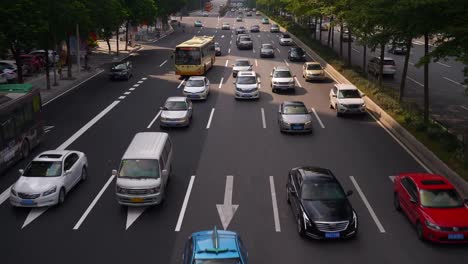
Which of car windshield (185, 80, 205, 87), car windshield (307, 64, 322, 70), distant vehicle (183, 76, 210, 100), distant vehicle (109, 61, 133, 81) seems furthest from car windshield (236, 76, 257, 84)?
distant vehicle (109, 61, 133, 81)

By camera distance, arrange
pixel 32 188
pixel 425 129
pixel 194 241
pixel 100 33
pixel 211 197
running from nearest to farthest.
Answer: pixel 194 241 < pixel 32 188 < pixel 211 197 < pixel 425 129 < pixel 100 33

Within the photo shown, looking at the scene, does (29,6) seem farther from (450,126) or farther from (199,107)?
(450,126)

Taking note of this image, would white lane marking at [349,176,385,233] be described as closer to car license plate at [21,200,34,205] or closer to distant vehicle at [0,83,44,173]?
car license plate at [21,200,34,205]

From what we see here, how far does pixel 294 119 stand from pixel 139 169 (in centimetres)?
1209

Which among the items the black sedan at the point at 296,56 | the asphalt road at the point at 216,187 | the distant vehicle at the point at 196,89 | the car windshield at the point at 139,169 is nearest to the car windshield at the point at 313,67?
the asphalt road at the point at 216,187

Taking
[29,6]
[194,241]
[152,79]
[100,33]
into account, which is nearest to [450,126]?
[194,241]

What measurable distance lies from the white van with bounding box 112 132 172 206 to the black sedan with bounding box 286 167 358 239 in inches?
197

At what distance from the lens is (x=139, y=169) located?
19281 millimetres

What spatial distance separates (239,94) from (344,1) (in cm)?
1396

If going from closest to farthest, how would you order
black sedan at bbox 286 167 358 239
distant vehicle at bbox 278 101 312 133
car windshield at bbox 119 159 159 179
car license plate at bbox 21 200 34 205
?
black sedan at bbox 286 167 358 239 < car license plate at bbox 21 200 34 205 < car windshield at bbox 119 159 159 179 < distant vehicle at bbox 278 101 312 133

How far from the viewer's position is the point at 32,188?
19.0 meters

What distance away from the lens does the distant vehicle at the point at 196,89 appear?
3691 centimetres

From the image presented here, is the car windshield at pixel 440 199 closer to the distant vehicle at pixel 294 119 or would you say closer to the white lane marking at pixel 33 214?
the distant vehicle at pixel 294 119

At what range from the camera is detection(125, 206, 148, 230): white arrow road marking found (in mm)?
18188
